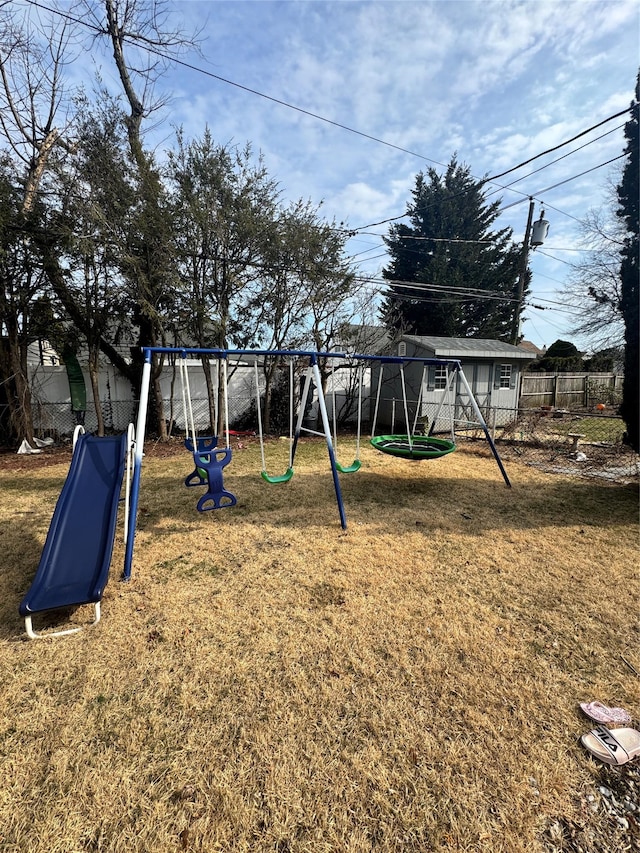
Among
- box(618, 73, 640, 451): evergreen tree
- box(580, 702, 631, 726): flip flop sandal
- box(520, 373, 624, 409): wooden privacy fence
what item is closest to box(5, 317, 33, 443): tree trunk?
box(580, 702, 631, 726): flip flop sandal

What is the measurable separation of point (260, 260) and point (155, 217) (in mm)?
2342

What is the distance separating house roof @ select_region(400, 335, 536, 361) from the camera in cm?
1071

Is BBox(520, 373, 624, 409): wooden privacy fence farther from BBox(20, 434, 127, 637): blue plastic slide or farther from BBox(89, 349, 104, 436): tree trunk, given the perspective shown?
BBox(20, 434, 127, 637): blue plastic slide

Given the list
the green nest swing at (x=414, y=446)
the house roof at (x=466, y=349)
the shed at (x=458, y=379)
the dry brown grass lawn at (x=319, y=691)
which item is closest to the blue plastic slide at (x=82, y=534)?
the dry brown grass lawn at (x=319, y=691)

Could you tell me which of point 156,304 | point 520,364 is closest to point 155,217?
point 156,304

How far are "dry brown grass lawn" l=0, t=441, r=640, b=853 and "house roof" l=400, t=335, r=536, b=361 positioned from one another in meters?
7.57

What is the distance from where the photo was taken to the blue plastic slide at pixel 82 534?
2.36m

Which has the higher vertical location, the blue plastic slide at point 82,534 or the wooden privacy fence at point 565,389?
the wooden privacy fence at point 565,389

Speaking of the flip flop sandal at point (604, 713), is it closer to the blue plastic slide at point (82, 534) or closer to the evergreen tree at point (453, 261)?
the blue plastic slide at point (82, 534)

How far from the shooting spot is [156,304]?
756 cm

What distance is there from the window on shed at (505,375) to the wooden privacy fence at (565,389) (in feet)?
9.36

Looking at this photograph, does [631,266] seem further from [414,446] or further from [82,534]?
[82,534]

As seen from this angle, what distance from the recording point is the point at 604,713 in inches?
71.7

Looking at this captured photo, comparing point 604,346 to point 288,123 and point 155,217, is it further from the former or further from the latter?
point 155,217
